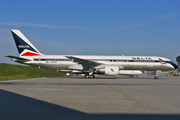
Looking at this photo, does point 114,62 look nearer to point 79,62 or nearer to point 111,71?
point 111,71

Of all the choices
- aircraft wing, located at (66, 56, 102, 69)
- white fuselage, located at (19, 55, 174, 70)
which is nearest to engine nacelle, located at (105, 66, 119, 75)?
aircraft wing, located at (66, 56, 102, 69)

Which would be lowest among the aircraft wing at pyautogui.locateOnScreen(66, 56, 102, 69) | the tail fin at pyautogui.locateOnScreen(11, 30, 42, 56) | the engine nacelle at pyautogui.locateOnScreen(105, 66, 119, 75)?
the engine nacelle at pyautogui.locateOnScreen(105, 66, 119, 75)

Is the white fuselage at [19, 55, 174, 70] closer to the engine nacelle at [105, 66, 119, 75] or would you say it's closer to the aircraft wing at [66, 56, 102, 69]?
the aircraft wing at [66, 56, 102, 69]

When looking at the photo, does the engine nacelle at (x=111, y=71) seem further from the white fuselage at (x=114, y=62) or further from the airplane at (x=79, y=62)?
the white fuselage at (x=114, y=62)

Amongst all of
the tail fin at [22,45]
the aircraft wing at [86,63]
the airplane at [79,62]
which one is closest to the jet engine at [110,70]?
the airplane at [79,62]

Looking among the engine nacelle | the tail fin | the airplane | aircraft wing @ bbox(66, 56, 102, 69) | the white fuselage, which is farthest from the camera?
the tail fin

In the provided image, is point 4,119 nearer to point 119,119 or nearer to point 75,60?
point 119,119

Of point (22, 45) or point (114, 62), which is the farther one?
point (22, 45)

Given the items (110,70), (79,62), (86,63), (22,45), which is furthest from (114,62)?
(22,45)

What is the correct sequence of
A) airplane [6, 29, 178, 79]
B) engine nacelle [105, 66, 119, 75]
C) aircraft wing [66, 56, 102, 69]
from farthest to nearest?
airplane [6, 29, 178, 79] → aircraft wing [66, 56, 102, 69] → engine nacelle [105, 66, 119, 75]

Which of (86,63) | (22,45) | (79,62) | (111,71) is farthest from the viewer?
(22,45)

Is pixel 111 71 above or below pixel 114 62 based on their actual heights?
below

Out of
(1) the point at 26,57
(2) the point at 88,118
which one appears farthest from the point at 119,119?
(1) the point at 26,57

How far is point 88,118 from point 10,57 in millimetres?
26656
